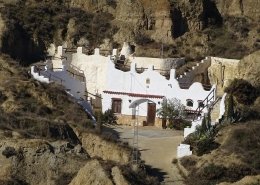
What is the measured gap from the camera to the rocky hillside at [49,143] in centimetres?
4350

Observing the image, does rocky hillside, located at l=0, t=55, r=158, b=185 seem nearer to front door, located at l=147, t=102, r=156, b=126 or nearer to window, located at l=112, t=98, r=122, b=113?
window, located at l=112, t=98, r=122, b=113

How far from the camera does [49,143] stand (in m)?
46.3

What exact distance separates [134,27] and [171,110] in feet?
34.3

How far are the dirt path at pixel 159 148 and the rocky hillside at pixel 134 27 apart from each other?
890 centimetres

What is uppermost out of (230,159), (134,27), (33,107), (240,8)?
(240,8)

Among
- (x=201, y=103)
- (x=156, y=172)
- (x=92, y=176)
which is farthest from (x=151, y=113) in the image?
(x=92, y=176)

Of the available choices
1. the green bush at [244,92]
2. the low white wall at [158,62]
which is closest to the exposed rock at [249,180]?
the green bush at [244,92]

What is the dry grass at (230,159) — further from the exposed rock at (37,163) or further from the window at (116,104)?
the window at (116,104)

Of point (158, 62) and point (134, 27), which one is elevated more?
point (134, 27)

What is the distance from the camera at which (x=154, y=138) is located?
177ft

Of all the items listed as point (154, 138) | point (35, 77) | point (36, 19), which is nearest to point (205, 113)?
point (154, 138)

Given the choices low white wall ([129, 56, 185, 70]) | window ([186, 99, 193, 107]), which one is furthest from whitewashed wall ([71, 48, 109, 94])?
window ([186, 99, 193, 107])

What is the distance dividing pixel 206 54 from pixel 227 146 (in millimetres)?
16714

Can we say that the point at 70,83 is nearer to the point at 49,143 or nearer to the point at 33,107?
the point at 33,107
